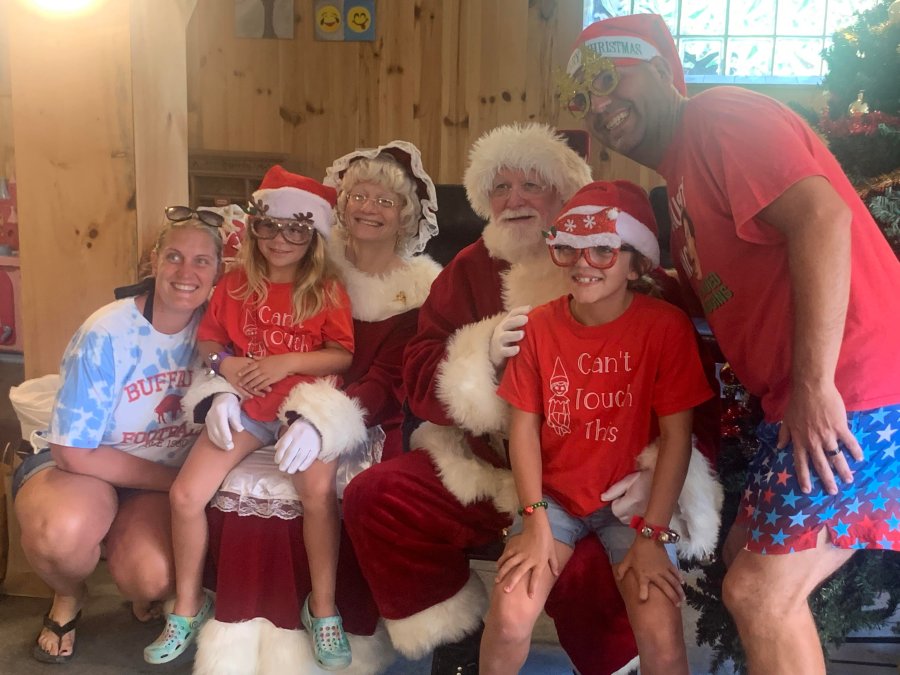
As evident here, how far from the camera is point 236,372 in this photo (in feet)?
6.35

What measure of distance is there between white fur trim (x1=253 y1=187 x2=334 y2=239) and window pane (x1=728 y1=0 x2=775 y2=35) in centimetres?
351

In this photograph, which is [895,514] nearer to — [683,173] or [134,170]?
[683,173]

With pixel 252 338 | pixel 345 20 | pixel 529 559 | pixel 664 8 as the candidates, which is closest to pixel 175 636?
pixel 252 338

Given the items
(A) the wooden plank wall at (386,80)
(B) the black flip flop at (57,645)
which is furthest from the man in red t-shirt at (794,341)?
(A) the wooden plank wall at (386,80)

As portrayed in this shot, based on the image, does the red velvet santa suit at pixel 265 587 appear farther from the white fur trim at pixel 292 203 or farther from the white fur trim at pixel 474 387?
the white fur trim at pixel 292 203

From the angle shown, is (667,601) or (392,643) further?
(392,643)

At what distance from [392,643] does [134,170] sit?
1456mm

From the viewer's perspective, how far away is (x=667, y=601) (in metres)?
1.49

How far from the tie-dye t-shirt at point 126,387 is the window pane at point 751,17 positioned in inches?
152

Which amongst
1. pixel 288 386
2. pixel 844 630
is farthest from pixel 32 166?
pixel 844 630

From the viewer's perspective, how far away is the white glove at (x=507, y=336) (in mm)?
1712

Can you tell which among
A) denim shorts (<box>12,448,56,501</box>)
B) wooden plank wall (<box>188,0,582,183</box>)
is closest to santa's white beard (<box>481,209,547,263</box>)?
denim shorts (<box>12,448,56,501</box>)

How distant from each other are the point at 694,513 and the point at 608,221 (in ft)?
2.05

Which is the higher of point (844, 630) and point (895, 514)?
point (895, 514)
